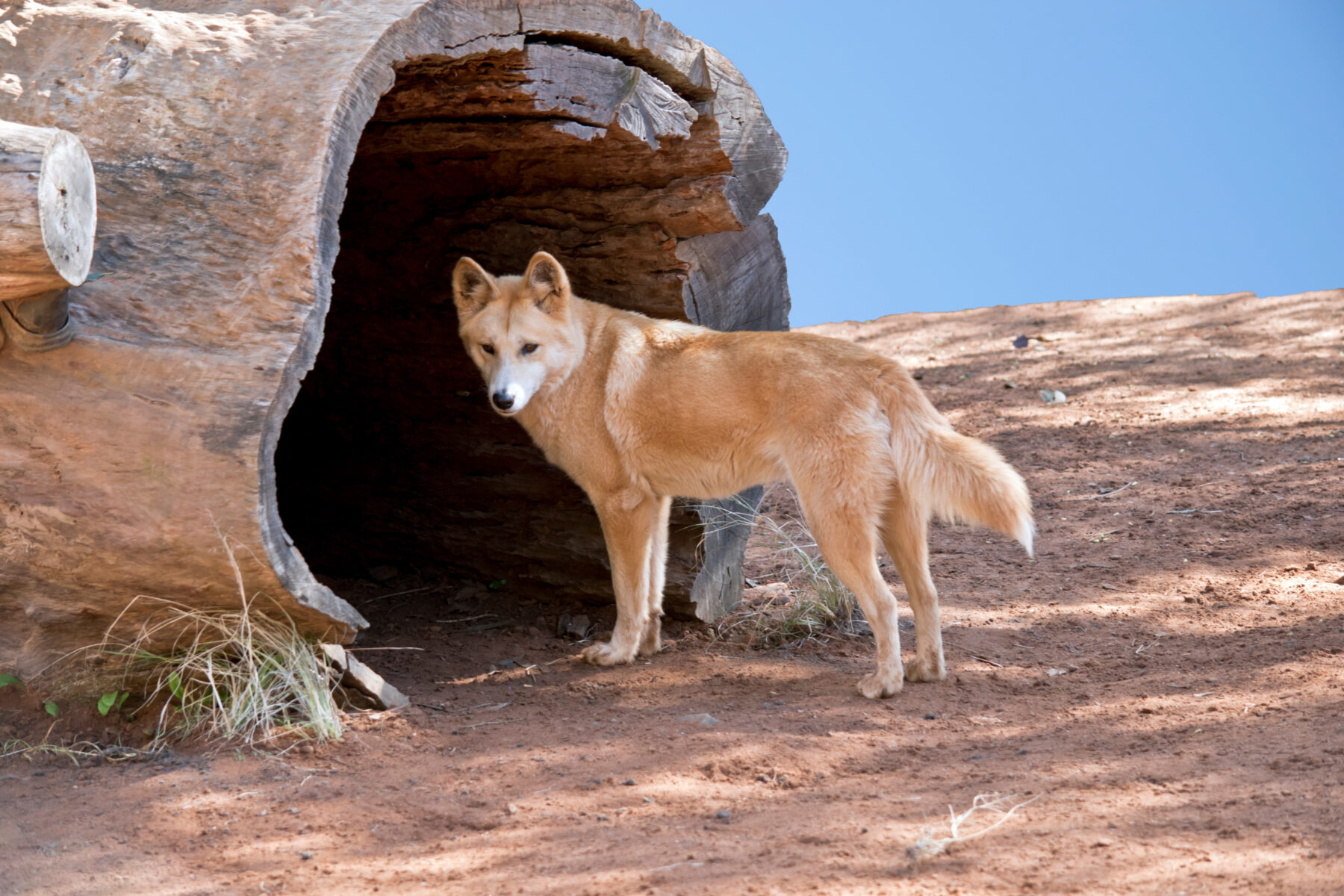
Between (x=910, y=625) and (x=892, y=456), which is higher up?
(x=892, y=456)

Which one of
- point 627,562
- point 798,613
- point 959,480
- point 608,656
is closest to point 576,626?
point 608,656

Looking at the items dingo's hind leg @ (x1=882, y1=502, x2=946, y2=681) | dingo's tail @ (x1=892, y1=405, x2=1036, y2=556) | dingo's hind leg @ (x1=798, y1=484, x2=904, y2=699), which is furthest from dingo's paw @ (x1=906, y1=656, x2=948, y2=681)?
dingo's tail @ (x1=892, y1=405, x2=1036, y2=556)

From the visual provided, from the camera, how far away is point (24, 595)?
3.33m

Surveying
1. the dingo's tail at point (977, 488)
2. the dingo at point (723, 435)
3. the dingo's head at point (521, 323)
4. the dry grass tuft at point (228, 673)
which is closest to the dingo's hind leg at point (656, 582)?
the dingo at point (723, 435)

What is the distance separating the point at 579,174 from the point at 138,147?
182cm

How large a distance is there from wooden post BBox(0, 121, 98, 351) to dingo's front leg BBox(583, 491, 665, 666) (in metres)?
2.17

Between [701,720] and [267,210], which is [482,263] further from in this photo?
[701,720]

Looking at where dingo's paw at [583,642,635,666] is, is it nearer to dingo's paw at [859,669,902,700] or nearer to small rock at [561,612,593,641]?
small rock at [561,612,593,641]

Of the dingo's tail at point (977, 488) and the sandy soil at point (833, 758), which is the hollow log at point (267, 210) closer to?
the sandy soil at point (833, 758)

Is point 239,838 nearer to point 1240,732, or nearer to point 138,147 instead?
point 138,147

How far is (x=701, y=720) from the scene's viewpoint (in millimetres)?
3729

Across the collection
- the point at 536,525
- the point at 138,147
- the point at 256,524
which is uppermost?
the point at 138,147

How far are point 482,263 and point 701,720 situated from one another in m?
2.52

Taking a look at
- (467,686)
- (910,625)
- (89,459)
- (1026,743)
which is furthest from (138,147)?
(910,625)
